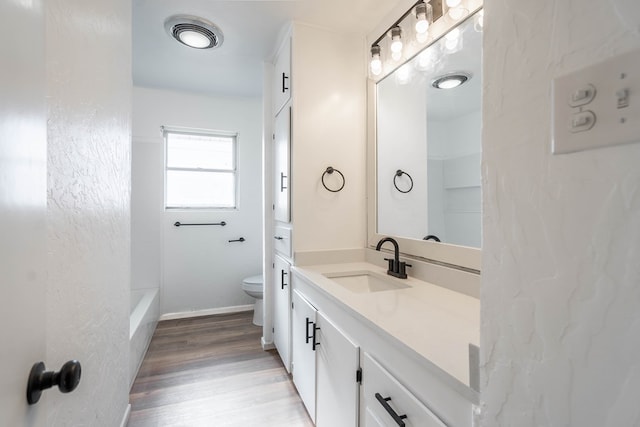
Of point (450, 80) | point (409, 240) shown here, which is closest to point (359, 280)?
point (409, 240)

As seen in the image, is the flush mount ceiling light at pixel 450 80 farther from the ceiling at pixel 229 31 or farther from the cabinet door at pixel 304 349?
the cabinet door at pixel 304 349

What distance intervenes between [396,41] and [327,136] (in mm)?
679

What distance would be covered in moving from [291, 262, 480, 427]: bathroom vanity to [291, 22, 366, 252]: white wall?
12.7 inches

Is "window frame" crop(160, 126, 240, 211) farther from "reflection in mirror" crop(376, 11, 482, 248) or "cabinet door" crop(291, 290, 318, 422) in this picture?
"reflection in mirror" crop(376, 11, 482, 248)

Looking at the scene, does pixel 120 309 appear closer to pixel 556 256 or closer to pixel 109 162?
pixel 109 162

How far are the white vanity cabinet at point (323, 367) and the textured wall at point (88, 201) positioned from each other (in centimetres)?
90

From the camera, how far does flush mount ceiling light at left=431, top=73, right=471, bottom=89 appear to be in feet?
4.44

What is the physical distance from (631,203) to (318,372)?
141cm

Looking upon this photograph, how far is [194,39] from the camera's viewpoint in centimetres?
206

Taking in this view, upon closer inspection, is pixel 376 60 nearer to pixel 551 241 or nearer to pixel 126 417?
pixel 551 241

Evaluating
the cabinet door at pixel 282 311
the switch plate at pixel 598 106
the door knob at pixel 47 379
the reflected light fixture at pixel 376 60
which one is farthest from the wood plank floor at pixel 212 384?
the reflected light fixture at pixel 376 60

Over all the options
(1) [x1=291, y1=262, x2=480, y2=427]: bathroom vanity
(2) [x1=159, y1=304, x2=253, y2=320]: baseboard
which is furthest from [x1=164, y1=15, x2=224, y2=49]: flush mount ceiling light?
(2) [x1=159, y1=304, x2=253, y2=320]: baseboard

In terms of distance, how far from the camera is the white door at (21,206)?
1.36ft

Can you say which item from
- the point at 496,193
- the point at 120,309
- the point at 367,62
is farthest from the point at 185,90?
the point at 496,193
